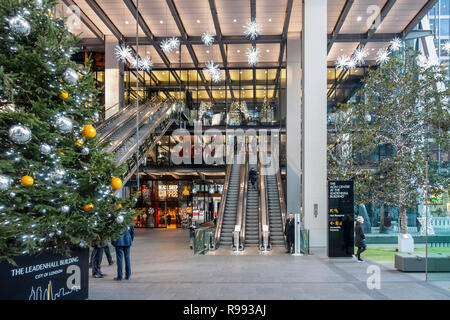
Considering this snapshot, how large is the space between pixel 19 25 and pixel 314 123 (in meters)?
11.0

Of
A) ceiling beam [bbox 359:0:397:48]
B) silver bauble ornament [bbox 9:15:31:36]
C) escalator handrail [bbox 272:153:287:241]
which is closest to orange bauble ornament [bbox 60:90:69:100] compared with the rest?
silver bauble ornament [bbox 9:15:31:36]

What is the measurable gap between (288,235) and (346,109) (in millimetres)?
6303

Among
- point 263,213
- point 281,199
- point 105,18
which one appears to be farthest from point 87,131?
point 105,18

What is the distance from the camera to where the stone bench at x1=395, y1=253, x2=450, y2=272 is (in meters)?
→ 7.96

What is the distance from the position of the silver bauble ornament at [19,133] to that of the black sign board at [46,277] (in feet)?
5.56

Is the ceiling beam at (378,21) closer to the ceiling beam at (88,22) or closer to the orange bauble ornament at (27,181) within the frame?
the ceiling beam at (88,22)

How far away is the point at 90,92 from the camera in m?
5.62

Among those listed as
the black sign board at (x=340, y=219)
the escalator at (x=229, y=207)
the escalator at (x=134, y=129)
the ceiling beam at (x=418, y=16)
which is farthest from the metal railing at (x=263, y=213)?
the ceiling beam at (x=418, y=16)

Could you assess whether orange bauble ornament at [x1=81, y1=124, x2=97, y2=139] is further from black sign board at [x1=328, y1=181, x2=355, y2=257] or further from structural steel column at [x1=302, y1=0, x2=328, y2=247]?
structural steel column at [x1=302, y1=0, x2=328, y2=247]

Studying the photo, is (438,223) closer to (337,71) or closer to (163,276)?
(163,276)

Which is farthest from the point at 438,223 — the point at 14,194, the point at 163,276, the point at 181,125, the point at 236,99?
the point at 236,99

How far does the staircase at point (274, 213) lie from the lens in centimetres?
1510

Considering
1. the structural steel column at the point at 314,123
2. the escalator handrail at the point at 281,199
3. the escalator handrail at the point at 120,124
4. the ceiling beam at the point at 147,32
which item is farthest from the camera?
the ceiling beam at the point at 147,32

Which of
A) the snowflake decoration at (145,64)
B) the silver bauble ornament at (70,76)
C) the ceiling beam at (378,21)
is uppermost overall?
the ceiling beam at (378,21)
